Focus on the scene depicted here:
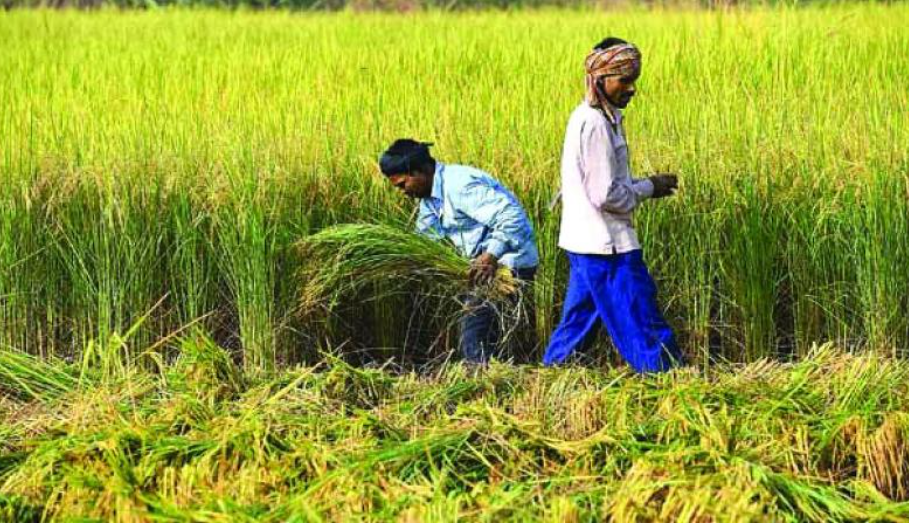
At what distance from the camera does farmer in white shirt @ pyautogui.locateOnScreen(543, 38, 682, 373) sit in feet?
13.4

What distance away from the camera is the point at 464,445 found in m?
3.61

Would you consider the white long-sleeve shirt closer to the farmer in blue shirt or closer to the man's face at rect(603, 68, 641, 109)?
the man's face at rect(603, 68, 641, 109)

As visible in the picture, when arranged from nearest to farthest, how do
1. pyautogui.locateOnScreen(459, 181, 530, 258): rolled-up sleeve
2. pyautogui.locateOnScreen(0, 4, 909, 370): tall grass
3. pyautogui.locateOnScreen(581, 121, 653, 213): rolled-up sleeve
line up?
1. pyautogui.locateOnScreen(581, 121, 653, 213): rolled-up sleeve
2. pyautogui.locateOnScreen(459, 181, 530, 258): rolled-up sleeve
3. pyautogui.locateOnScreen(0, 4, 909, 370): tall grass

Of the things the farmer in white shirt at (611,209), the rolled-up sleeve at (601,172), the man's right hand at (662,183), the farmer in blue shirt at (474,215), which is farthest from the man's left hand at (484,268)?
the man's right hand at (662,183)

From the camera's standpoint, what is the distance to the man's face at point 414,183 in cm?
435

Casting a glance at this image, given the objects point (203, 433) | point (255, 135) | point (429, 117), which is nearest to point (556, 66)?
point (429, 117)

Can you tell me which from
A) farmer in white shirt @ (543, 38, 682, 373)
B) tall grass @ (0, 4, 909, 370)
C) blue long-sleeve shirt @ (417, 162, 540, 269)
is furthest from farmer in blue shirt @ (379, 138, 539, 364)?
tall grass @ (0, 4, 909, 370)

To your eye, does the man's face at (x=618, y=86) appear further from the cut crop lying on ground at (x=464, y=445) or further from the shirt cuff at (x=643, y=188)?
the cut crop lying on ground at (x=464, y=445)

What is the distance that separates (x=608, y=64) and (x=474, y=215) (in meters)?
0.59

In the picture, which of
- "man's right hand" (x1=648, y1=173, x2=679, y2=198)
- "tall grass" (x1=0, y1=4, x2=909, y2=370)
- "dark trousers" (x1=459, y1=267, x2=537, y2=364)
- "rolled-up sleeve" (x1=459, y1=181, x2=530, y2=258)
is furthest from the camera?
"tall grass" (x1=0, y1=4, x2=909, y2=370)

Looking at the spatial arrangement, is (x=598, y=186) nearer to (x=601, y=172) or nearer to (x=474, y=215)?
(x=601, y=172)

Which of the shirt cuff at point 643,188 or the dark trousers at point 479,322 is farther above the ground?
the shirt cuff at point 643,188

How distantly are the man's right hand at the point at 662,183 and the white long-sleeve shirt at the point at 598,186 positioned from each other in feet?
0.06

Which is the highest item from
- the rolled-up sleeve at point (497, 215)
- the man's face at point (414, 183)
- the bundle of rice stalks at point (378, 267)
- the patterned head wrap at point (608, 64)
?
the patterned head wrap at point (608, 64)
